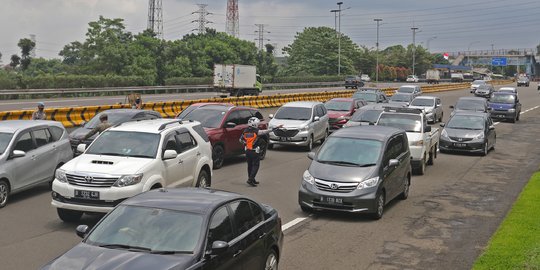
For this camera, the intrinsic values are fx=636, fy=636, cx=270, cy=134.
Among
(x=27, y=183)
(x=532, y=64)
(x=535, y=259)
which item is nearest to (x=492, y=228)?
(x=535, y=259)

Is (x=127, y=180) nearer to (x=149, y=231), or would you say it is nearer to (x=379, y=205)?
(x=149, y=231)

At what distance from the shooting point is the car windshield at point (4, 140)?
13.6 meters

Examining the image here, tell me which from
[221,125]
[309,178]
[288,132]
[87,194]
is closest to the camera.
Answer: [87,194]

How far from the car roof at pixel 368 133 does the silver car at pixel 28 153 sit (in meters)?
6.55

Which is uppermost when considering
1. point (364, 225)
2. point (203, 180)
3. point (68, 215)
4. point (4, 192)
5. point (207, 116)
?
point (207, 116)

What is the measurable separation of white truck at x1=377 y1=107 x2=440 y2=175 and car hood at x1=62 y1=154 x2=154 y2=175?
32.5 ft

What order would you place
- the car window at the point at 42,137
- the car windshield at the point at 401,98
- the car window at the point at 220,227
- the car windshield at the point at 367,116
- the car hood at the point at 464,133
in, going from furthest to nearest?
the car windshield at the point at 401,98
the car windshield at the point at 367,116
the car hood at the point at 464,133
the car window at the point at 42,137
the car window at the point at 220,227

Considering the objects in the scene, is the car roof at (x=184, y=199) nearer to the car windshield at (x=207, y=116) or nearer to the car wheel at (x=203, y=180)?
the car wheel at (x=203, y=180)

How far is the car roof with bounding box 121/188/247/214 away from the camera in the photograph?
7.00 m

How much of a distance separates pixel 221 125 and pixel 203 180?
5582 mm

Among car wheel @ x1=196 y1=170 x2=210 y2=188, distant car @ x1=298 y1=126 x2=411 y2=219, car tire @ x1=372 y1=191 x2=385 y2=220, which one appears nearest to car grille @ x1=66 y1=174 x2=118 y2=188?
car wheel @ x1=196 y1=170 x2=210 y2=188

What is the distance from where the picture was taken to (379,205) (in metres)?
12.8

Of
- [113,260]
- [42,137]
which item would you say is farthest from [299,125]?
[113,260]

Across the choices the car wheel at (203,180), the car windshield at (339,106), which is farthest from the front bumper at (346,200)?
the car windshield at (339,106)
